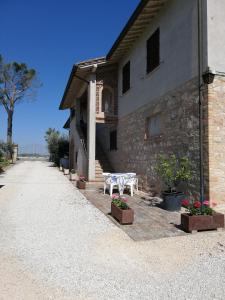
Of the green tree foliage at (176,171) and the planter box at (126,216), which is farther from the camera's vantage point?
the green tree foliage at (176,171)

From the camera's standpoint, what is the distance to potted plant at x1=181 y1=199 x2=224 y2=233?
17.5 feet

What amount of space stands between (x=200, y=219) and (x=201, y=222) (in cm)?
6

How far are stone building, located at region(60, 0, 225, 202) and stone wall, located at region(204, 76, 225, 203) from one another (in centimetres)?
2

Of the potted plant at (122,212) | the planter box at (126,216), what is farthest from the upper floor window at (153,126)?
the planter box at (126,216)

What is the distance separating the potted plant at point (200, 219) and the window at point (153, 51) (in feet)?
18.8

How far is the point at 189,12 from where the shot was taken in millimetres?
7602

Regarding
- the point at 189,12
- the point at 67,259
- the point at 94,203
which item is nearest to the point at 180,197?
the point at 94,203

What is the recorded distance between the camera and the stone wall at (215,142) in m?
6.72

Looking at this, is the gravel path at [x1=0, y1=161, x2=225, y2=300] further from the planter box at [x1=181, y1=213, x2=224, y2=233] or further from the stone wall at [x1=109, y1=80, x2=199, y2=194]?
the stone wall at [x1=109, y1=80, x2=199, y2=194]

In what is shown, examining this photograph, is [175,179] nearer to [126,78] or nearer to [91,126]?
[91,126]

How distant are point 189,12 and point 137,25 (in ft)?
10.2

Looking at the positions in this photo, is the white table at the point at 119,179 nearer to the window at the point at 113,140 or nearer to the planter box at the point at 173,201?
the planter box at the point at 173,201

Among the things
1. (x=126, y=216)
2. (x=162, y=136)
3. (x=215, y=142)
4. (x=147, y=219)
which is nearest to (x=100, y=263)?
(x=126, y=216)

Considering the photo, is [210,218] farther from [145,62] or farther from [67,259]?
[145,62]
